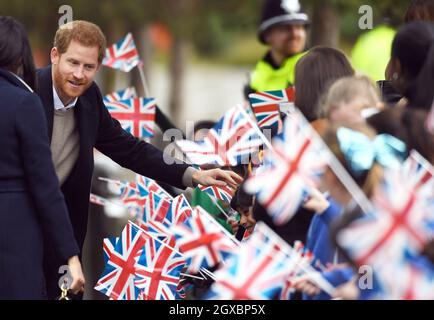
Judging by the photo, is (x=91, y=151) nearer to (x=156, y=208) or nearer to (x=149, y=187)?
(x=156, y=208)

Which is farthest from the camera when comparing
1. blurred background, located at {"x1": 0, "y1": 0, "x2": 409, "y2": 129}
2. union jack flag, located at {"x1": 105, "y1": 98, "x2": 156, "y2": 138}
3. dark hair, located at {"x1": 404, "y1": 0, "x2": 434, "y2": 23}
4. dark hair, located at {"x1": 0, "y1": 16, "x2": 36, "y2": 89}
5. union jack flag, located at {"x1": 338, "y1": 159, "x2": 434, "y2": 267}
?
blurred background, located at {"x1": 0, "y1": 0, "x2": 409, "y2": 129}

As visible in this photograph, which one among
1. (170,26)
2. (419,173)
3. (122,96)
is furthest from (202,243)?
(170,26)

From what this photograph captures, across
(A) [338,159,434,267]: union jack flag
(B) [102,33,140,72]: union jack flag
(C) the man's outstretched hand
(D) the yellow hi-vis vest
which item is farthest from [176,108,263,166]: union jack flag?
(B) [102,33,140,72]: union jack flag

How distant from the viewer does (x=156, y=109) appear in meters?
7.88

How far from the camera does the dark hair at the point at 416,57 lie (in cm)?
528

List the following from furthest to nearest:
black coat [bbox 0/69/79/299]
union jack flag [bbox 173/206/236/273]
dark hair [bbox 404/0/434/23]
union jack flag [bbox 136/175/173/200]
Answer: union jack flag [bbox 136/175/173/200], dark hair [bbox 404/0/434/23], black coat [bbox 0/69/79/299], union jack flag [bbox 173/206/236/273]

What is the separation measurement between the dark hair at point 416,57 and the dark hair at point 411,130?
380 mm

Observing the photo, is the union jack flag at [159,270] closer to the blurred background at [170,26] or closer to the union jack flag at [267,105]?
the union jack flag at [267,105]

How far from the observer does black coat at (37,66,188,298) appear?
625 centimetres

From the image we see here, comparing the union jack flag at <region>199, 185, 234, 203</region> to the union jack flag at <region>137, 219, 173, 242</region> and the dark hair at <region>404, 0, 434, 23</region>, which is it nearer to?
the union jack flag at <region>137, 219, 173, 242</region>

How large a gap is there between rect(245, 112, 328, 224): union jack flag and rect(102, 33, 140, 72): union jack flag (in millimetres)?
3289

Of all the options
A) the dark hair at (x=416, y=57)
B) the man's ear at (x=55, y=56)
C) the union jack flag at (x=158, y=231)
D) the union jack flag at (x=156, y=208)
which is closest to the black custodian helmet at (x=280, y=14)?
the union jack flag at (x=156, y=208)

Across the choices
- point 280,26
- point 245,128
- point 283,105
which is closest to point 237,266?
point 245,128
